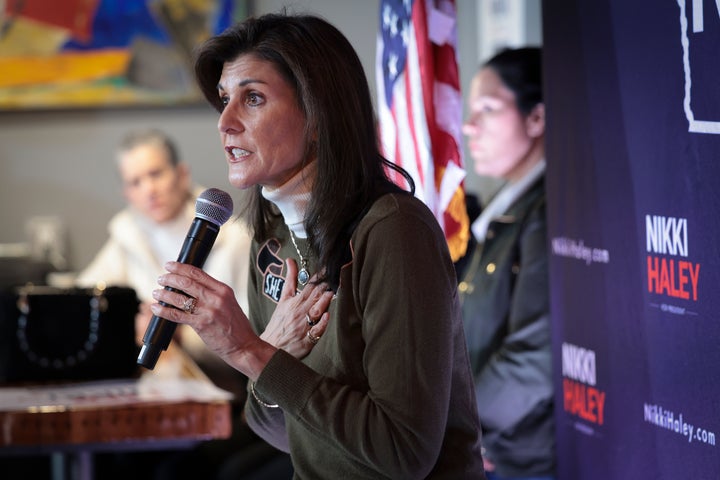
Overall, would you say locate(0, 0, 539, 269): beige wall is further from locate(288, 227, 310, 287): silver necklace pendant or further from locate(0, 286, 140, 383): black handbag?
locate(288, 227, 310, 287): silver necklace pendant

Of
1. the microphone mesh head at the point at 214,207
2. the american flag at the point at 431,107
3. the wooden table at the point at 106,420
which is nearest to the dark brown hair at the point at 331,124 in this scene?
the microphone mesh head at the point at 214,207

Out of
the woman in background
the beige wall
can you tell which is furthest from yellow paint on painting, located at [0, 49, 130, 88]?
the woman in background

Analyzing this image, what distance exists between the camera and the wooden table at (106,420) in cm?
258

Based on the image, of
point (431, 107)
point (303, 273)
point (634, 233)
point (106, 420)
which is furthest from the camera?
point (106, 420)

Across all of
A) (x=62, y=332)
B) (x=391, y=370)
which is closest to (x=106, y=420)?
(x=62, y=332)

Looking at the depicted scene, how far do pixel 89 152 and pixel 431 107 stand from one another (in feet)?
9.91

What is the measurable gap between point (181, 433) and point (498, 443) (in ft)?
2.66

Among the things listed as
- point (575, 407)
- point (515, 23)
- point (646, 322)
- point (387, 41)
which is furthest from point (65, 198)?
point (646, 322)

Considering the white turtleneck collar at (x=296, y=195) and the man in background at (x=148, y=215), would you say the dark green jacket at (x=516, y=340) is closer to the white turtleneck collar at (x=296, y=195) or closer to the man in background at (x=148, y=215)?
the white turtleneck collar at (x=296, y=195)

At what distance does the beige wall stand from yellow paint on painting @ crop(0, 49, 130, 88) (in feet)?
0.53

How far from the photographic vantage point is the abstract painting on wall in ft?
15.8

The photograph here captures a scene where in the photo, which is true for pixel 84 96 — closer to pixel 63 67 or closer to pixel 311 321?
pixel 63 67

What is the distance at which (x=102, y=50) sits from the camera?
4875 millimetres

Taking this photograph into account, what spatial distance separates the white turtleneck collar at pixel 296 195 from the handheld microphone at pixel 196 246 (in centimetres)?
8
